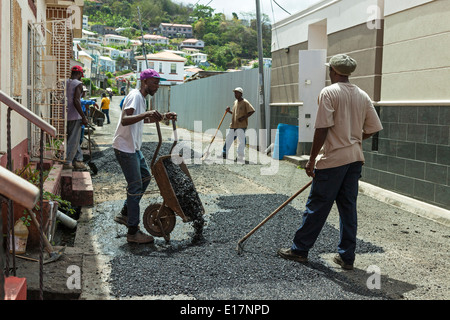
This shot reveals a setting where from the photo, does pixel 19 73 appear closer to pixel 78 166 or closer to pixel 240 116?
pixel 78 166

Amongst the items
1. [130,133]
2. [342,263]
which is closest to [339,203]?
[342,263]

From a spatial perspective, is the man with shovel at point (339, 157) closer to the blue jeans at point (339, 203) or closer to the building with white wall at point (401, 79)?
the blue jeans at point (339, 203)

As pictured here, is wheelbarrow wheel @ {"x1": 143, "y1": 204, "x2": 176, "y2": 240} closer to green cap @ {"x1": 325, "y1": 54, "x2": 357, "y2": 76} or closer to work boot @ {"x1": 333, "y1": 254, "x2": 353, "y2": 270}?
work boot @ {"x1": 333, "y1": 254, "x2": 353, "y2": 270}

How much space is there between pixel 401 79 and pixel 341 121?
15.1 ft

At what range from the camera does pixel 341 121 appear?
4.89 m

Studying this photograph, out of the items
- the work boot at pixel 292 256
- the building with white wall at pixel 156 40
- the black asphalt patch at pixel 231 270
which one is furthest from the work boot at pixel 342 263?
the building with white wall at pixel 156 40

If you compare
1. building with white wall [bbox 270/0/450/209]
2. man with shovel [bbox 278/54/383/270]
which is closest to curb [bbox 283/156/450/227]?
building with white wall [bbox 270/0/450/209]

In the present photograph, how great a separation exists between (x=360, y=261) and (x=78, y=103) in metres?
6.12

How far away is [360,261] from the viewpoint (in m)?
5.35

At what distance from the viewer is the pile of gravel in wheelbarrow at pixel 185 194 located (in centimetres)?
568

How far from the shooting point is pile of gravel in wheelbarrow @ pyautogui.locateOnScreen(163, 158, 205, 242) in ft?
18.6

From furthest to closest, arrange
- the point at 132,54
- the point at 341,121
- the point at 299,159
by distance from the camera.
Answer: the point at 132,54 < the point at 299,159 < the point at 341,121

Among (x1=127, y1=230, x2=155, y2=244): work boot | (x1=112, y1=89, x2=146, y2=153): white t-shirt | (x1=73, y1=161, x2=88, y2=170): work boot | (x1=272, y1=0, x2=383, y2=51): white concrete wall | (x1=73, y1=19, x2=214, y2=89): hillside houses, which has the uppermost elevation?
(x1=73, y1=19, x2=214, y2=89): hillside houses
